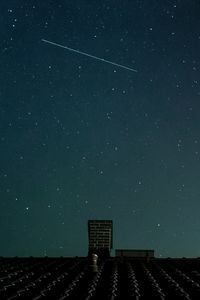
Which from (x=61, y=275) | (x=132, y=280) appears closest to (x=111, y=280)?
(x=132, y=280)

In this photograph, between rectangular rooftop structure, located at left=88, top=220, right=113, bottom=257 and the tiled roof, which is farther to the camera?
rectangular rooftop structure, located at left=88, top=220, right=113, bottom=257

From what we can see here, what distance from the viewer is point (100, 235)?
19.7m

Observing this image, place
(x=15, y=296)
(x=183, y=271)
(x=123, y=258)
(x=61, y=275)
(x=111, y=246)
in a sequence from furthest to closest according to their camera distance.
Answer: (x=111, y=246) → (x=123, y=258) → (x=183, y=271) → (x=61, y=275) → (x=15, y=296)

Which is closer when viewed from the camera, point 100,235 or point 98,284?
point 98,284

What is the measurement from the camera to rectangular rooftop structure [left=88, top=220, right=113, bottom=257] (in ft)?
63.2

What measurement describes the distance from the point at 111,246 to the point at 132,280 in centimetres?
936

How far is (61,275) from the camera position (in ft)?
37.0

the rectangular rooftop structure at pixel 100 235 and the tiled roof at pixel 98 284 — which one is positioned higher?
the rectangular rooftop structure at pixel 100 235

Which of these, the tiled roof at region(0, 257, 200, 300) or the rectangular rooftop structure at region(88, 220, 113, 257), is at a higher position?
the rectangular rooftop structure at region(88, 220, 113, 257)

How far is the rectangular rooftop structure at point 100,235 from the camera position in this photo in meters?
19.2

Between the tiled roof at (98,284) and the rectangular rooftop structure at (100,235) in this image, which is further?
the rectangular rooftop structure at (100,235)

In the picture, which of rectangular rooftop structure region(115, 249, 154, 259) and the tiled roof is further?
rectangular rooftop structure region(115, 249, 154, 259)

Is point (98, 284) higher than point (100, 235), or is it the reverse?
point (100, 235)

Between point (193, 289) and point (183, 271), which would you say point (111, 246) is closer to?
point (183, 271)
